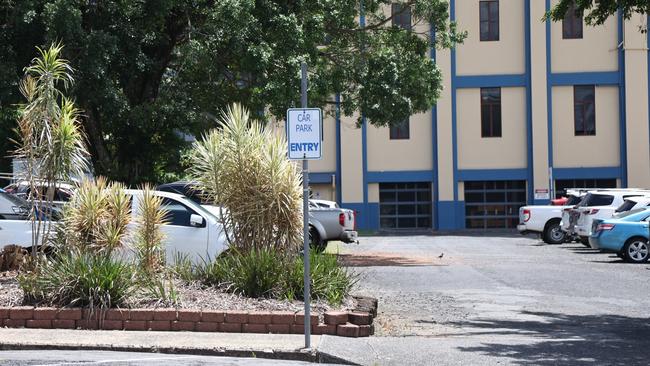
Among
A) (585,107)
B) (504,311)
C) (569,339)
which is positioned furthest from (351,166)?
(569,339)

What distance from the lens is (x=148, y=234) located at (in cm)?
1250

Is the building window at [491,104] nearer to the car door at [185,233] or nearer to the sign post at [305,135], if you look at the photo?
the car door at [185,233]

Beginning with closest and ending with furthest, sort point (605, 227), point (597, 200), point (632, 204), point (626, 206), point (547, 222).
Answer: point (605, 227)
point (632, 204)
point (626, 206)
point (597, 200)
point (547, 222)

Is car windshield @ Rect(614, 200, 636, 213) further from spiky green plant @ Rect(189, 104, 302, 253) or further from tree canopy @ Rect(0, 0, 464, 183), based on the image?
spiky green plant @ Rect(189, 104, 302, 253)

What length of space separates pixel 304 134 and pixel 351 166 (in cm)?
3551

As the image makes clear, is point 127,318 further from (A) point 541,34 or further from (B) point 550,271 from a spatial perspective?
(A) point 541,34

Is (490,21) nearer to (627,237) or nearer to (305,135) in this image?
(627,237)

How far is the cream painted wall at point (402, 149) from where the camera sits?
44.9 meters

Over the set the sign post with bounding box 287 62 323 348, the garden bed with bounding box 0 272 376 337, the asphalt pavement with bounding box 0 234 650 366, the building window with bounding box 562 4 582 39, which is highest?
the building window with bounding box 562 4 582 39

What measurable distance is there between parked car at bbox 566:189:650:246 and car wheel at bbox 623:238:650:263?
285cm

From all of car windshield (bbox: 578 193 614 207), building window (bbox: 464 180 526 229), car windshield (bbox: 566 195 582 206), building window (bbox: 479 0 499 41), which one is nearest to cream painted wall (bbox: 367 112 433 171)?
building window (bbox: 464 180 526 229)

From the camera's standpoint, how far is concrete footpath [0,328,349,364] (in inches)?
379

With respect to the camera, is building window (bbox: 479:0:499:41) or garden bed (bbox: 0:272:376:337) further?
building window (bbox: 479:0:499:41)

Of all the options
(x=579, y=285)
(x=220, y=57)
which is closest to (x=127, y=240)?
(x=579, y=285)
